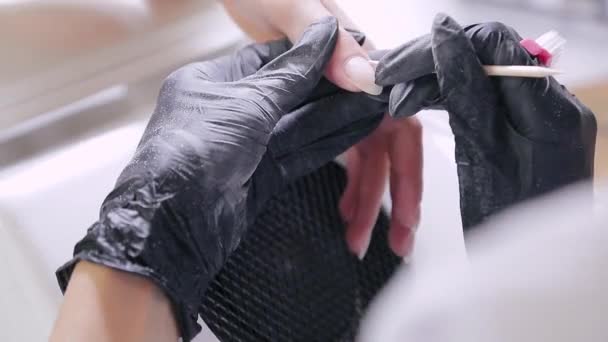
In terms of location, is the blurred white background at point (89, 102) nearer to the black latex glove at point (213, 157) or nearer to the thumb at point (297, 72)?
the black latex glove at point (213, 157)

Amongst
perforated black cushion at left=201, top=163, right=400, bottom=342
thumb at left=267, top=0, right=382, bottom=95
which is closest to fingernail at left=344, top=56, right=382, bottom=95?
thumb at left=267, top=0, right=382, bottom=95

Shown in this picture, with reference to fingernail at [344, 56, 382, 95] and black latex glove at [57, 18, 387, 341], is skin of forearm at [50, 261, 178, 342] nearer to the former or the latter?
black latex glove at [57, 18, 387, 341]

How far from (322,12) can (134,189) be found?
1.05 ft

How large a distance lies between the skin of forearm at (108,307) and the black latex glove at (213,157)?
0.05 ft

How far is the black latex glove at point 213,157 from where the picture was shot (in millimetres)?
487

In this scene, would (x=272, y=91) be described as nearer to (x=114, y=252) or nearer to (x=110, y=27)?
(x=114, y=252)

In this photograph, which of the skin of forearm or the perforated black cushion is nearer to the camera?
Result: the skin of forearm

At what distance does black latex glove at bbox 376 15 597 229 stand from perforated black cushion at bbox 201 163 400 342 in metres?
0.21

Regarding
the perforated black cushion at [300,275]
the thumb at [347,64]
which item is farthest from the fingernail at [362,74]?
the perforated black cushion at [300,275]

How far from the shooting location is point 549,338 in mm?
246

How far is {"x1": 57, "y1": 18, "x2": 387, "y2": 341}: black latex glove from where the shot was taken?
49 centimetres

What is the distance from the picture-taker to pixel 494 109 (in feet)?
1.64

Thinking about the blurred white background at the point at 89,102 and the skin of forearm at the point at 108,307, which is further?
the blurred white background at the point at 89,102

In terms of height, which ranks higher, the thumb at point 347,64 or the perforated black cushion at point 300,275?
the thumb at point 347,64
